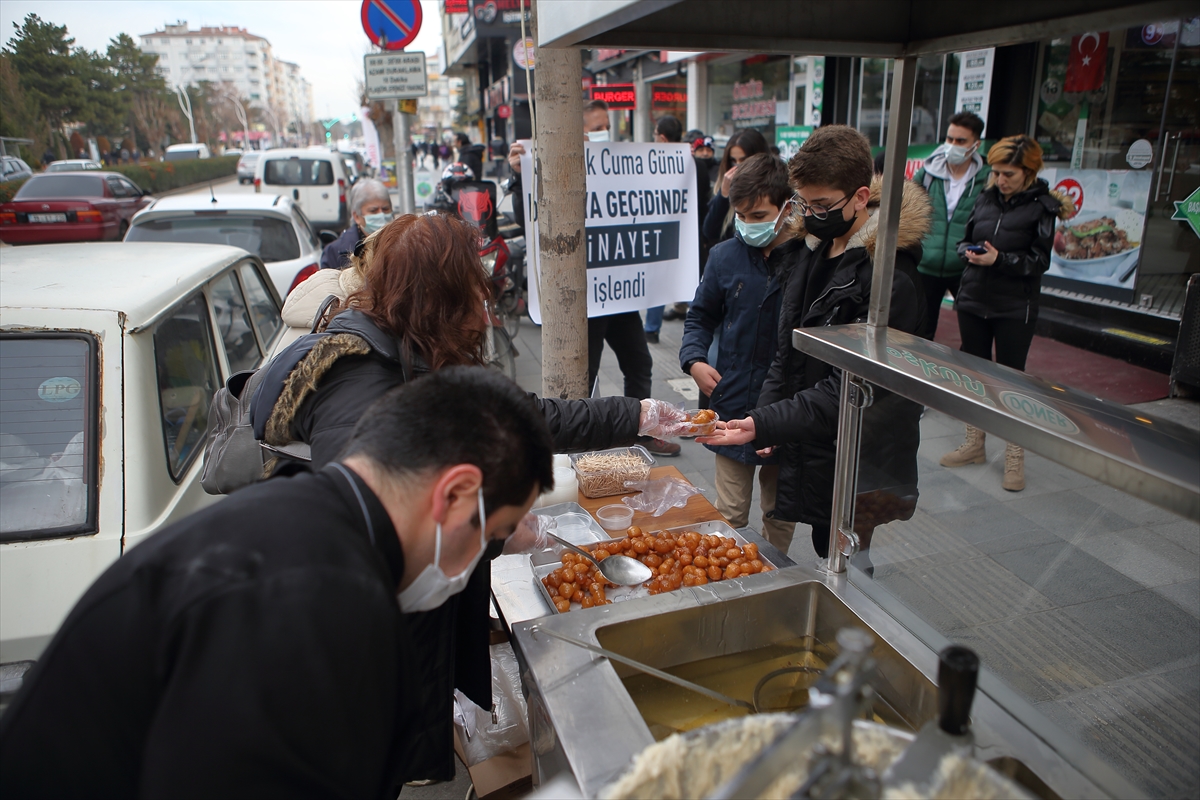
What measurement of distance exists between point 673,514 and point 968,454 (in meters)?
1.24

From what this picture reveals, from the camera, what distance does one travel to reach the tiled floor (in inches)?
51.3

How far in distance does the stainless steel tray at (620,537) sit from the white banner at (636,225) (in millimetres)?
1677

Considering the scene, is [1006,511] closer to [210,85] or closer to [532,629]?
[532,629]

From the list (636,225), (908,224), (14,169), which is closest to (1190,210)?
(636,225)

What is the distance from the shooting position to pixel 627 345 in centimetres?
525

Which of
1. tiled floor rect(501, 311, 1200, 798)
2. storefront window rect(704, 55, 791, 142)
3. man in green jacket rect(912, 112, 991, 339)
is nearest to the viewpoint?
tiled floor rect(501, 311, 1200, 798)

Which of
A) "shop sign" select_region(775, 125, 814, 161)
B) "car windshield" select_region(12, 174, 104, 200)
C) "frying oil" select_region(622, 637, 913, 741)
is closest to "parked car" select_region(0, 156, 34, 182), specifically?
"car windshield" select_region(12, 174, 104, 200)

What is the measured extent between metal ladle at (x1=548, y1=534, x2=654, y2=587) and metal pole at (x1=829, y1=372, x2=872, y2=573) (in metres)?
0.60

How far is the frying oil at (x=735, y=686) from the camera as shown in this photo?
5.53ft

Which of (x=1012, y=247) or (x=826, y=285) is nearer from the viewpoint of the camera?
(x=826, y=285)

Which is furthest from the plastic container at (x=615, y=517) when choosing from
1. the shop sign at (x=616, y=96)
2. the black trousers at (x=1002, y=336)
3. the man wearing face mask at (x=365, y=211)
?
the shop sign at (x=616, y=96)

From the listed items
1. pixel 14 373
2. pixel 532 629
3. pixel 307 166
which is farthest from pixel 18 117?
pixel 532 629

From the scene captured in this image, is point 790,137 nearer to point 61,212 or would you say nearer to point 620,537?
point 620,537

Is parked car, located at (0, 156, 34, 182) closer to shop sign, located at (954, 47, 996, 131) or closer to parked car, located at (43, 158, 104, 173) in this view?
parked car, located at (43, 158, 104, 173)
